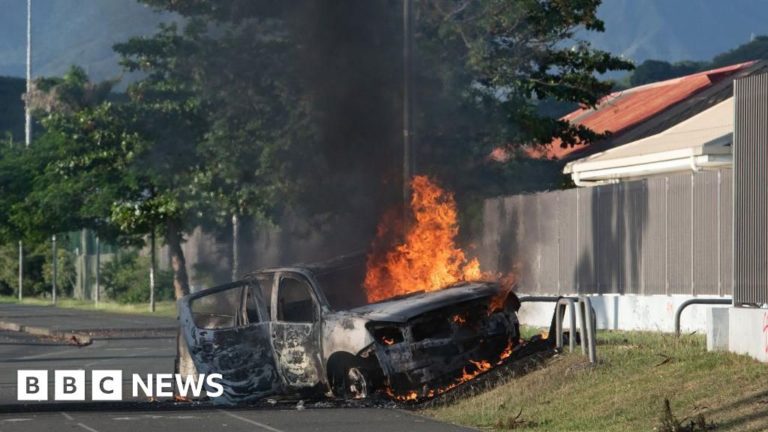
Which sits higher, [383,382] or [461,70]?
[461,70]

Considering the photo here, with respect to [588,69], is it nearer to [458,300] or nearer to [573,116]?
[573,116]

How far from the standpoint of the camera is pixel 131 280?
60.5m

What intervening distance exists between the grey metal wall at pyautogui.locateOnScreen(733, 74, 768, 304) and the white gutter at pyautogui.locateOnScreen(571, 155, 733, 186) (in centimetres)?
943

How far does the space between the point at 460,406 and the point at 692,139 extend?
1483cm

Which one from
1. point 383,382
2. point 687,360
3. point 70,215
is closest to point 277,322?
point 383,382

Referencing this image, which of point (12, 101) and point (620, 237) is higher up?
point (12, 101)

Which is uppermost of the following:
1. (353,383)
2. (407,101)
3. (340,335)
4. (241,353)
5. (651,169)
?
(407,101)

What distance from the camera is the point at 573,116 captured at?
4434 cm

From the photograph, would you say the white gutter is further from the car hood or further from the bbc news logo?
the bbc news logo

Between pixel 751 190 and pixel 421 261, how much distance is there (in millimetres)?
5033

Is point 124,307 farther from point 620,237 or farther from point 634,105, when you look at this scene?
point 620,237

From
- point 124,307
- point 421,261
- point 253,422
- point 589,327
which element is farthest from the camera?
point 124,307

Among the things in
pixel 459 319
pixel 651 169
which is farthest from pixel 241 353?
pixel 651 169

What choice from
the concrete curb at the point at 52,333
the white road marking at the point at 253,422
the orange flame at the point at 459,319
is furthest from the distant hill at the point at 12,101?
the white road marking at the point at 253,422
